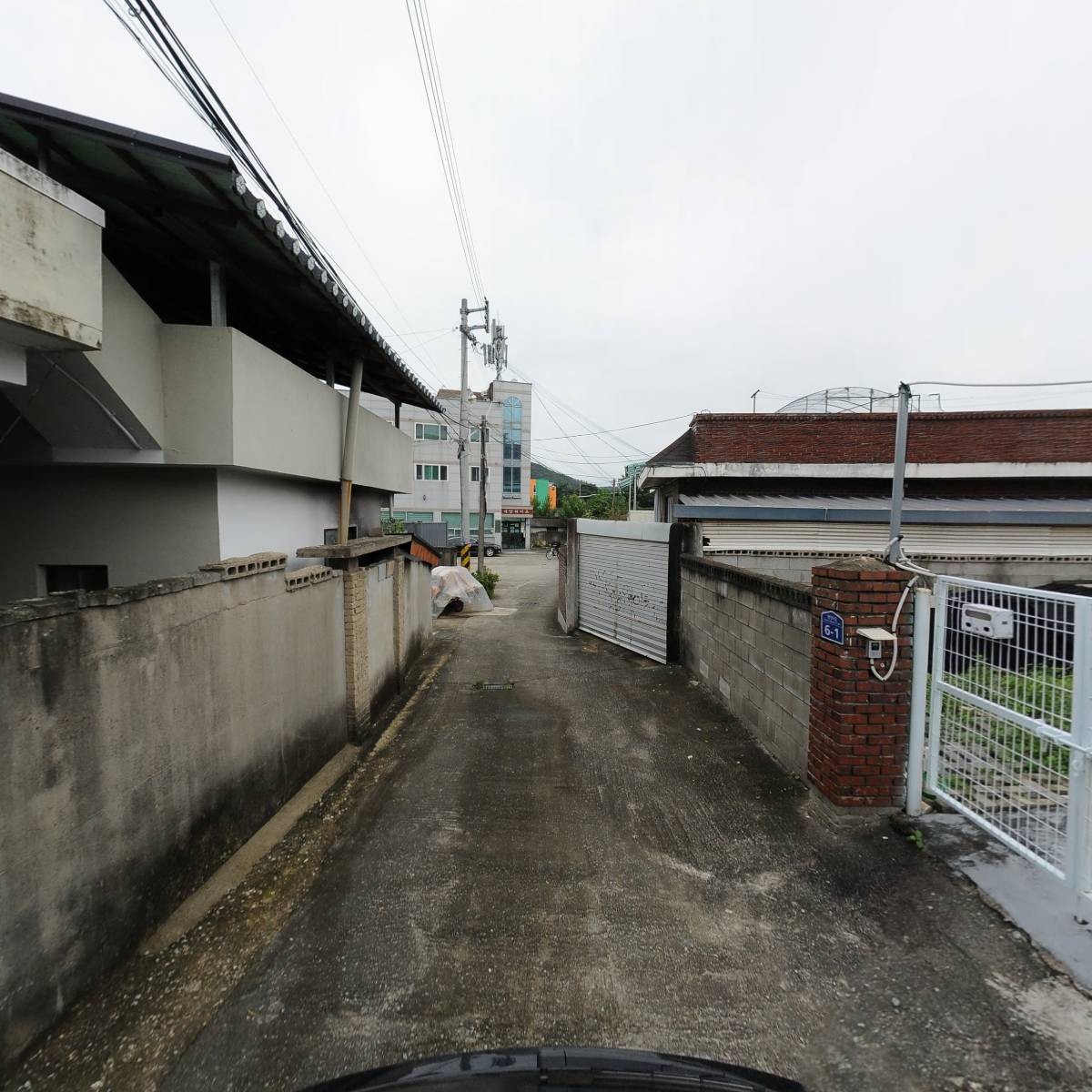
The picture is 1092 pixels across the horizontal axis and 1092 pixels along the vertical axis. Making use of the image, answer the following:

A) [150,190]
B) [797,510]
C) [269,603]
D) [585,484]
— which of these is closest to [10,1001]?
[269,603]

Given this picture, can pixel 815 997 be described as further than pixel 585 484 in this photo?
No

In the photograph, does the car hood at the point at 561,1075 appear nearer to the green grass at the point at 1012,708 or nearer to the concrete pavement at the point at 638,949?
the concrete pavement at the point at 638,949

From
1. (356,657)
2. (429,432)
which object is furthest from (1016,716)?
(429,432)

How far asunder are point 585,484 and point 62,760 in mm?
98669

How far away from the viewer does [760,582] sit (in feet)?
17.8

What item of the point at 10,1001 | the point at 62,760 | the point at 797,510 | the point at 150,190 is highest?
the point at 150,190

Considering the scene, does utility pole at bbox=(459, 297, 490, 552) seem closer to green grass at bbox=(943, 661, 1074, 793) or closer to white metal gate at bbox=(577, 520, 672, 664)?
white metal gate at bbox=(577, 520, 672, 664)

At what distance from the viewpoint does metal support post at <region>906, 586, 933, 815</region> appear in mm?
3527

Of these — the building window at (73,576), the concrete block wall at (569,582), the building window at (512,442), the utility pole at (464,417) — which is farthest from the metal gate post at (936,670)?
the building window at (512,442)

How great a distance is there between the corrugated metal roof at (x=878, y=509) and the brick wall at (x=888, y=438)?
745 millimetres

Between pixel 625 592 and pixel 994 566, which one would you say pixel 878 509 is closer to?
pixel 994 566

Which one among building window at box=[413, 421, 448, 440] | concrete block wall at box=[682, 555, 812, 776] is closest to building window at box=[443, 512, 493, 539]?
building window at box=[413, 421, 448, 440]

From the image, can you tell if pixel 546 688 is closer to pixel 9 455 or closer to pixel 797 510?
pixel 9 455

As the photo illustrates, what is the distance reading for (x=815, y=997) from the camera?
2.37 metres
